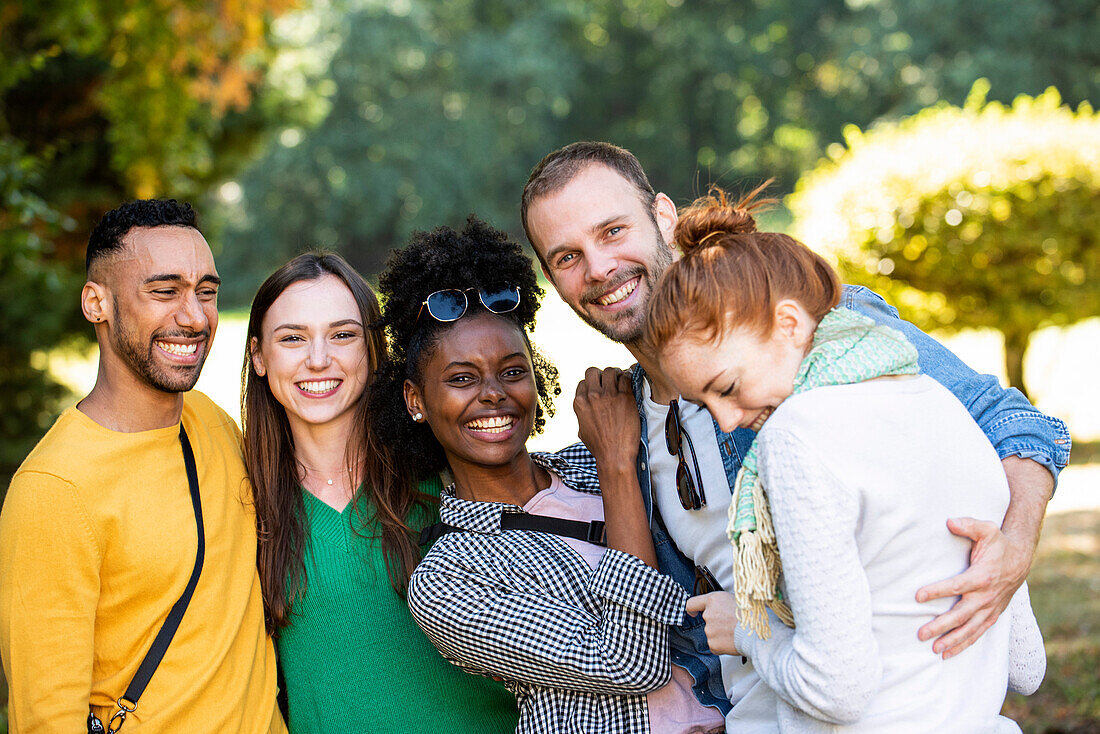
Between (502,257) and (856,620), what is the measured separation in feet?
6.24


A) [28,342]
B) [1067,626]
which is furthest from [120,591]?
[28,342]

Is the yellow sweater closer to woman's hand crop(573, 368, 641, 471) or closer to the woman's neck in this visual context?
the woman's neck

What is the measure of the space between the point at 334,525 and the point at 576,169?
1426mm

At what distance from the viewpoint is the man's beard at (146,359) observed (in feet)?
9.34

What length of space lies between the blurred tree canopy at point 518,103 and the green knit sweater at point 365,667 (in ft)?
101

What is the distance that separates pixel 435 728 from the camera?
3.04 metres

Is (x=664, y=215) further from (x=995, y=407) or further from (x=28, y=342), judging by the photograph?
(x=28, y=342)

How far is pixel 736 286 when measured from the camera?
2139 mm

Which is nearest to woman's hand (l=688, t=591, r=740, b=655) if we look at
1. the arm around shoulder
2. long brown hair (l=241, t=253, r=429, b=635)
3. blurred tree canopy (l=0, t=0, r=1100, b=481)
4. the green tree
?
long brown hair (l=241, t=253, r=429, b=635)

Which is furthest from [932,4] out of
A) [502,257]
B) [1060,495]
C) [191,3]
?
[502,257]

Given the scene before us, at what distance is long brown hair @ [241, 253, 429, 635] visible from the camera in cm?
310

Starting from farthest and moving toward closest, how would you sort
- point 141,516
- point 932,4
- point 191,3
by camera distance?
point 932,4 → point 191,3 → point 141,516

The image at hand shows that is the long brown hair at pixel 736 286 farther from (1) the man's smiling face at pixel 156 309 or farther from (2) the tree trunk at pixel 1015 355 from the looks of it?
(2) the tree trunk at pixel 1015 355

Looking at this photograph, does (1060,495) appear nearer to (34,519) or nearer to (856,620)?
(856,620)
